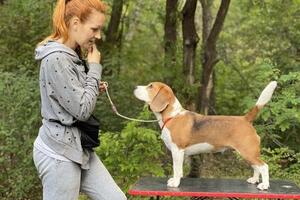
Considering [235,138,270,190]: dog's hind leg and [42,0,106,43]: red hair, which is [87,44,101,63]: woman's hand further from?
[235,138,270,190]: dog's hind leg

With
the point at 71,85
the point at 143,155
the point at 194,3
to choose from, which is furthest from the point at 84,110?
the point at 194,3

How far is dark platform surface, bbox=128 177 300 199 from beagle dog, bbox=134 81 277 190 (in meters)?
0.12

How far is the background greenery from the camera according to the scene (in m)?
6.42

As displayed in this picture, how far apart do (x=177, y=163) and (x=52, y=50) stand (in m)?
2.05

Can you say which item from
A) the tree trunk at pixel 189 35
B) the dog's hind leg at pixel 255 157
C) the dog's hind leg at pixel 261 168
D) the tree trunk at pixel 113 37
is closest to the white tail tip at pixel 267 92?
the dog's hind leg at pixel 255 157

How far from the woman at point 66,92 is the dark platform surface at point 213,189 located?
4.87ft

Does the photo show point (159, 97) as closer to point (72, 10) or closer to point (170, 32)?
point (72, 10)

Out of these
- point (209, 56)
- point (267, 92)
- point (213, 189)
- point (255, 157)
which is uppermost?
point (209, 56)

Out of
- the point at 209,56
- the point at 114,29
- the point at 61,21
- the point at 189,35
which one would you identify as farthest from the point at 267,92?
the point at 114,29

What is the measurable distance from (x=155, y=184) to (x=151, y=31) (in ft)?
26.2

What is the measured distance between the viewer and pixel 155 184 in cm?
483

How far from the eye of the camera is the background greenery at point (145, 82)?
6.42m

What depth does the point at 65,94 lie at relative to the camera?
2.90 metres

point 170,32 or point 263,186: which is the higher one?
point 170,32
